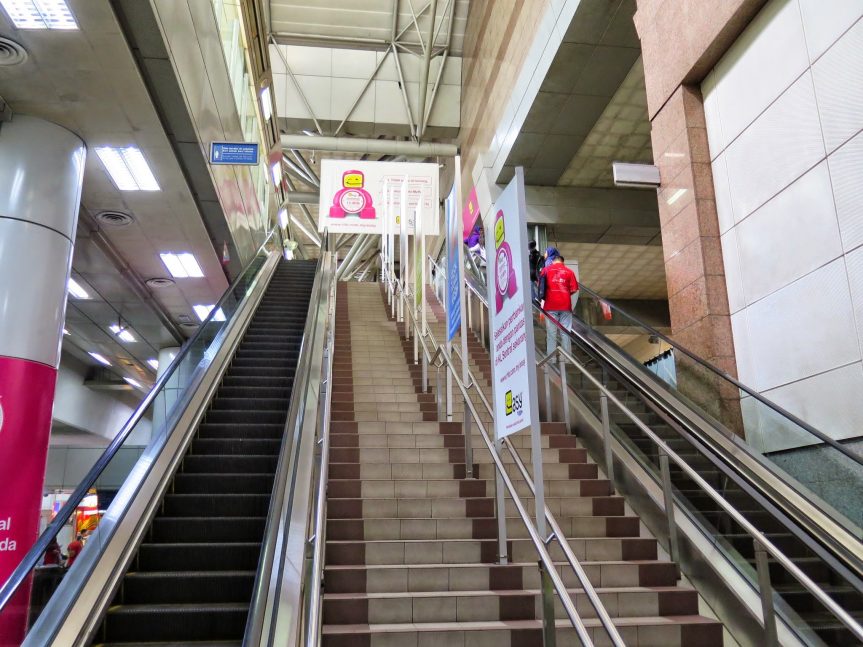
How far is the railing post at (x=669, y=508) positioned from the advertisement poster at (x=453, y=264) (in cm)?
188

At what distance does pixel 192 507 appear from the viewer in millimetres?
4766

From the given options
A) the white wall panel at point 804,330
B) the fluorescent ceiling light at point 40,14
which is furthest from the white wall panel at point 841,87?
the fluorescent ceiling light at point 40,14

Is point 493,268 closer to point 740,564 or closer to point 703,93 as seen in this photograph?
point 740,564

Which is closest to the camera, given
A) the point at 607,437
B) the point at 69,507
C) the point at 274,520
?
the point at 274,520

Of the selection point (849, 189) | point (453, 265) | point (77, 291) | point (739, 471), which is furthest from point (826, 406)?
point (77, 291)

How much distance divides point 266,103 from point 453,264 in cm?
1092

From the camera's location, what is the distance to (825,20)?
15.0ft

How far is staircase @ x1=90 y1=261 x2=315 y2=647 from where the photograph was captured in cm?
360

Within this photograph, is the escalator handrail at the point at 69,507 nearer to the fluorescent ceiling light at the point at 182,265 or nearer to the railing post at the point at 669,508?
the railing post at the point at 669,508

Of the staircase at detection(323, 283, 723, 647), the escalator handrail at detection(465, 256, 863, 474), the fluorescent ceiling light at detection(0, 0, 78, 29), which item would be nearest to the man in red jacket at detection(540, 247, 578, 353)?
the escalator handrail at detection(465, 256, 863, 474)

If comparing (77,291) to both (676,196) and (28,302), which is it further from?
(676,196)

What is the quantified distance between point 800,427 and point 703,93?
3.44 metres

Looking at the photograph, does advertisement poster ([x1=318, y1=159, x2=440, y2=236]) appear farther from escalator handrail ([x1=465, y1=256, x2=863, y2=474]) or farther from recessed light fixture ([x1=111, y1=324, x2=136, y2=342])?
escalator handrail ([x1=465, y1=256, x2=863, y2=474])

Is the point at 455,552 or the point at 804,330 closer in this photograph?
the point at 455,552
